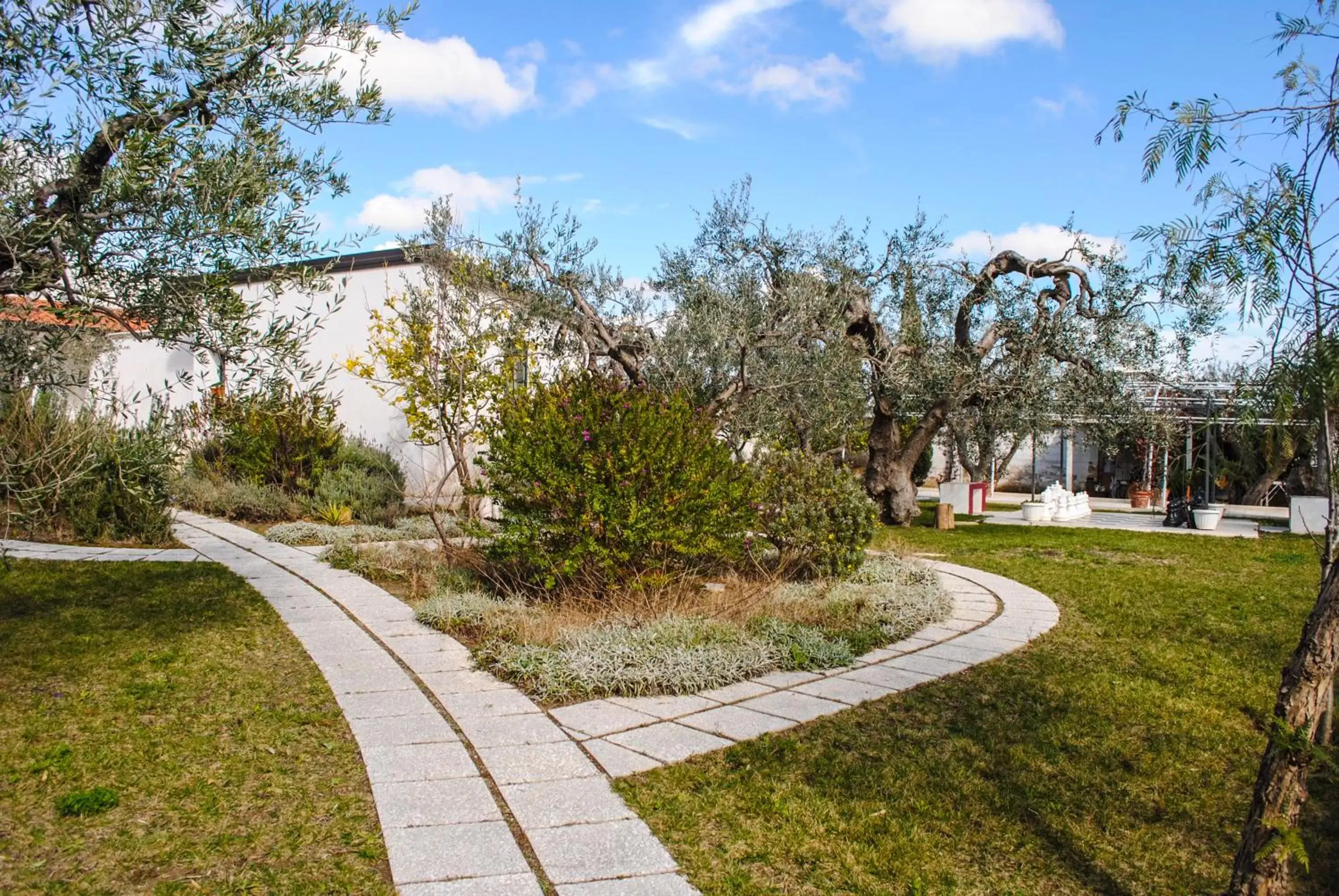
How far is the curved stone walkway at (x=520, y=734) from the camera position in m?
3.00

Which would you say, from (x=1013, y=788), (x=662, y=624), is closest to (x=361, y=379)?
(x=662, y=624)

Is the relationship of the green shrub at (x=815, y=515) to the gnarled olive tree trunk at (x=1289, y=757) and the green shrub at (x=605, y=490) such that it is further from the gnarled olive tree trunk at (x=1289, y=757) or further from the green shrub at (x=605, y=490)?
the gnarled olive tree trunk at (x=1289, y=757)

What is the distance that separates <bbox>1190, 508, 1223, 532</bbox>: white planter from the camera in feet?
52.5

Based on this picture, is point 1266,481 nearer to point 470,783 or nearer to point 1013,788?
→ point 1013,788

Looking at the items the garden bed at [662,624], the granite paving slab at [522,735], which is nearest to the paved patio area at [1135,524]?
the garden bed at [662,624]

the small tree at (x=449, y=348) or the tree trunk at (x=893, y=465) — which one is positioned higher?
the small tree at (x=449, y=348)

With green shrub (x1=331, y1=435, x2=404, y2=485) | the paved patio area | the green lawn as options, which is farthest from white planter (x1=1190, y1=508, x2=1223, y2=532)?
green shrub (x1=331, y1=435, x2=404, y2=485)

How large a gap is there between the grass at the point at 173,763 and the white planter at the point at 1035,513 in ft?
47.8

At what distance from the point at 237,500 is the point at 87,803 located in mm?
10379

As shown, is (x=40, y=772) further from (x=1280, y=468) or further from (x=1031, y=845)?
(x=1280, y=468)

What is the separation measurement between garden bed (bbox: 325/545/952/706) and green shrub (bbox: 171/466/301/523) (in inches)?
192

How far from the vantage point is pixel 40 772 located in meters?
3.79

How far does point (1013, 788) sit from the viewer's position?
12.5ft

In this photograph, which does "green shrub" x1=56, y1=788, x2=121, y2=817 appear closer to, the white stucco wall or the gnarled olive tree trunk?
the gnarled olive tree trunk
